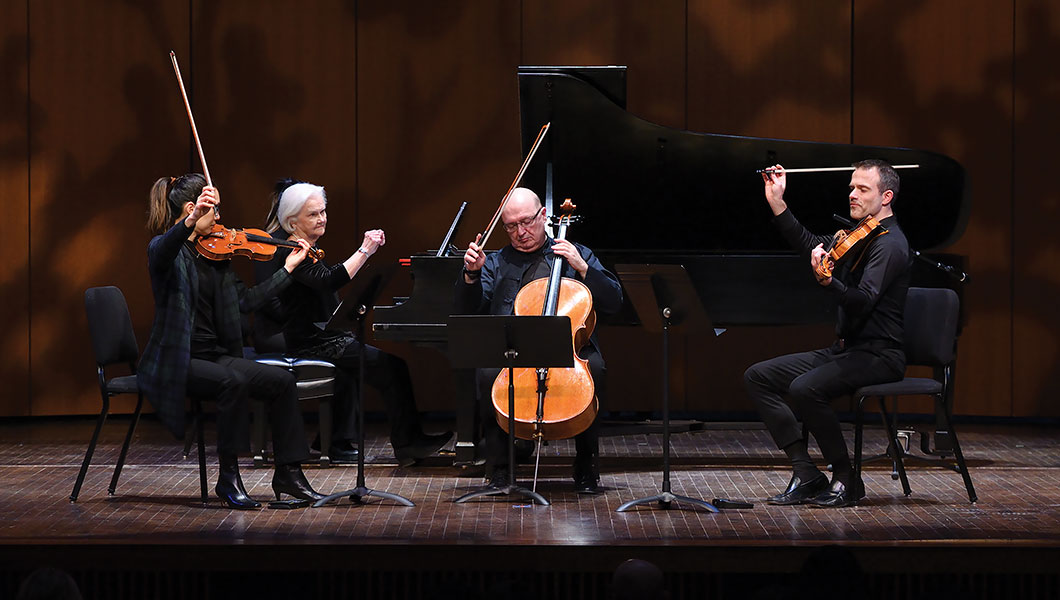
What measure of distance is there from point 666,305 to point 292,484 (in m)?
1.50

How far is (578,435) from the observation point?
4.57 meters

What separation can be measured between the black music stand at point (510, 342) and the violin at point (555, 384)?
83 millimetres

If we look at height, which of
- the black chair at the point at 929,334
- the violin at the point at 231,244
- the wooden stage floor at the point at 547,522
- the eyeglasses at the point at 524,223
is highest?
the eyeglasses at the point at 524,223

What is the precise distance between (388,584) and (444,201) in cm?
360

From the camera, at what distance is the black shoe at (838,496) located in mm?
4277

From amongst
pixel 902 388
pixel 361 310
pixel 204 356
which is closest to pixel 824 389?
pixel 902 388

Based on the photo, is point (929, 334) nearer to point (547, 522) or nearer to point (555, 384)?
point (555, 384)

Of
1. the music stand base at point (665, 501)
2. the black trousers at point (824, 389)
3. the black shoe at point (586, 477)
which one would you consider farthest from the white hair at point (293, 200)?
the black trousers at point (824, 389)

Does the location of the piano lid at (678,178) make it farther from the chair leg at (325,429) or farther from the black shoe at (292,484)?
the black shoe at (292,484)

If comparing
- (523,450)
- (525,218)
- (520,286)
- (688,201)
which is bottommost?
(523,450)

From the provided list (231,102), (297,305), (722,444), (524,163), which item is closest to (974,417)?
(722,444)

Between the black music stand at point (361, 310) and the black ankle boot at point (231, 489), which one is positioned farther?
the black ankle boot at point (231, 489)

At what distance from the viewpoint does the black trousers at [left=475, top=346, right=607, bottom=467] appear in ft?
15.0

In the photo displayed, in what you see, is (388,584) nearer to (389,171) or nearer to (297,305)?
(297,305)
